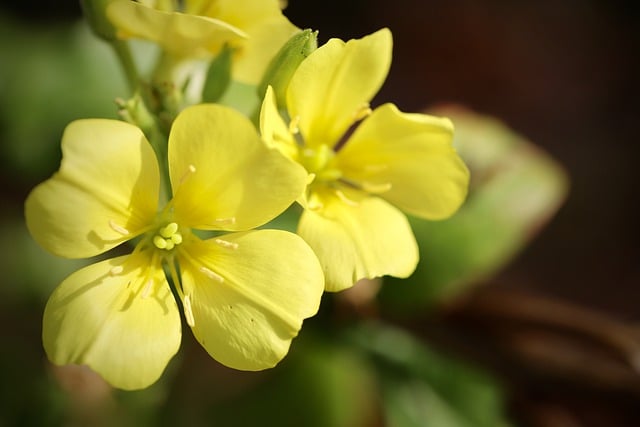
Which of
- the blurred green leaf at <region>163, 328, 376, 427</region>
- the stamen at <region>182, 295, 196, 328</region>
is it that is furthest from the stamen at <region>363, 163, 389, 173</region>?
the blurred green leaf at <region>163, 328, 376, 427</region>

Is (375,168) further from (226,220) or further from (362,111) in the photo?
(226,220)

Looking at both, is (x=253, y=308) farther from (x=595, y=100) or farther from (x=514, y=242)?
(x=595, y=100)

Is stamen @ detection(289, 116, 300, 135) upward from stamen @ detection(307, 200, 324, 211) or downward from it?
upward

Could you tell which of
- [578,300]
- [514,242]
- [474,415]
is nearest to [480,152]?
[514,242]

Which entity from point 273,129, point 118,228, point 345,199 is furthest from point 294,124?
point 118,228

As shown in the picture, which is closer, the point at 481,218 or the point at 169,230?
the point at 169,230

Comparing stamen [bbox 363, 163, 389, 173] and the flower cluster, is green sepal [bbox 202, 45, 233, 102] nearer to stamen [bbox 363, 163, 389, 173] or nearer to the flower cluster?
the flower cluster
